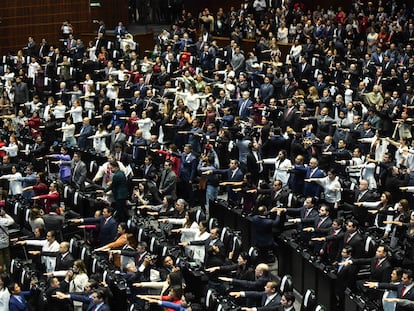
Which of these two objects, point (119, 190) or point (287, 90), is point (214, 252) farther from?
point (287, 90)

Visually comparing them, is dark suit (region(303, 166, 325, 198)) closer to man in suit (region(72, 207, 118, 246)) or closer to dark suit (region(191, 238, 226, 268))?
dark suit (region(191, 238, 226, 268))

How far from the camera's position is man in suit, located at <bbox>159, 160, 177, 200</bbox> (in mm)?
18375

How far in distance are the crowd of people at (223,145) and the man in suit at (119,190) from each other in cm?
3

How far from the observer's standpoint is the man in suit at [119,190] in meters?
17.8

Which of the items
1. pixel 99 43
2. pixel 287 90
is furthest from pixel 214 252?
pixel 99 43

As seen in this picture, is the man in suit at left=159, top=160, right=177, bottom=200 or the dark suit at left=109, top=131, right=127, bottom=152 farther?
the dark suit at left=109, top=131, right=127, bottom=152

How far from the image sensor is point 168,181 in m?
18.4

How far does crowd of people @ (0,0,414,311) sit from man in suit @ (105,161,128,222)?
0.03 meters

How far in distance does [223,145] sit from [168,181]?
2.34m

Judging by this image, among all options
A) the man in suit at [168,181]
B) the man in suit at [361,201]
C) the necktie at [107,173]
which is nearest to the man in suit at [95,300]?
the man in suit at [168,181]

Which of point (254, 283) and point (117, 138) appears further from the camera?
point (117, 138)

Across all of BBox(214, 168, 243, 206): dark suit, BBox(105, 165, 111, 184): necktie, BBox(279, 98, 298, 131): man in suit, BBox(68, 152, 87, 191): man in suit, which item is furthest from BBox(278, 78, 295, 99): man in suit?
BBox(68, 152, 87, 191): man in suit

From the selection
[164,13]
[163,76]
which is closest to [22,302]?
[163,76]

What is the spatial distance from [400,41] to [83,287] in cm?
1753
